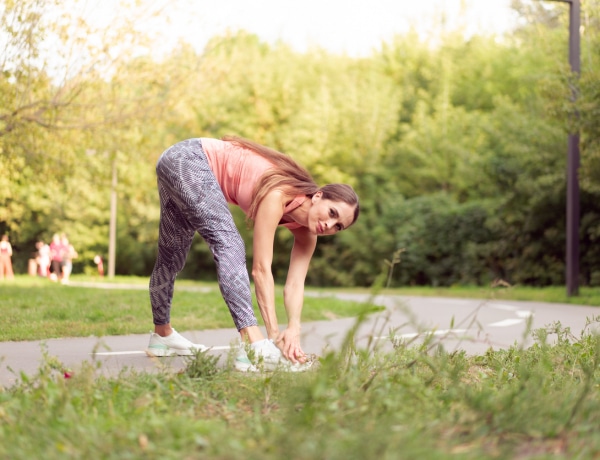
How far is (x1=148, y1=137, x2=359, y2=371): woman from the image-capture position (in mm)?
4469

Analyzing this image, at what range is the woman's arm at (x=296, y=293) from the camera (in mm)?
4148

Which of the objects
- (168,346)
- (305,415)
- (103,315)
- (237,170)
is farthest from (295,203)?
(103,315)

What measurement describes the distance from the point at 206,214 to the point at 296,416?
2270 mm

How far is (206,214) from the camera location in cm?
475

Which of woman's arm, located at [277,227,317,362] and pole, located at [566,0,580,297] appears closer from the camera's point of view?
woman's arm, located at [277,227,317,362]

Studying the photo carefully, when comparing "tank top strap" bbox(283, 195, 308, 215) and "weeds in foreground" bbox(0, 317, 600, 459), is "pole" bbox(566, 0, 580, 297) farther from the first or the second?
"weeds in foreground" bbox(0, 317, 600, 459)

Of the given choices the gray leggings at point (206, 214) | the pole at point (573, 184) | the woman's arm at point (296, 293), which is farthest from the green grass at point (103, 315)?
the pole at point (573, 184)

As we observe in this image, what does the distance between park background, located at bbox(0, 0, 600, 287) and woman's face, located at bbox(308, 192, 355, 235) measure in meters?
0.76

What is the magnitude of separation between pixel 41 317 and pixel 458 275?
2210cm

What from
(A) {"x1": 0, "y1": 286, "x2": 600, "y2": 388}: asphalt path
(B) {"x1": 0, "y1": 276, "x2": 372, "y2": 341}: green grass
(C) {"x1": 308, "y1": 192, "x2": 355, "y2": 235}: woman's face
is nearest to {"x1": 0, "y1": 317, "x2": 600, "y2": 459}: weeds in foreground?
Result: (A) {"x1": 0, "y1": 286, "x2": 600, "y2": 388}: asphalt path

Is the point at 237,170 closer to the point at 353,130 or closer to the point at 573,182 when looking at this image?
the point at 573,182

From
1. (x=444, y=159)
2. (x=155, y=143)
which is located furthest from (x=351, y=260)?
(x=155, y=143)

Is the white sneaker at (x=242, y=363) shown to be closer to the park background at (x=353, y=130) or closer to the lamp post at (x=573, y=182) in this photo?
the park background at (x=353, y=130)

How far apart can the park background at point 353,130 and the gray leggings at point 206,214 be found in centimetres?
113
